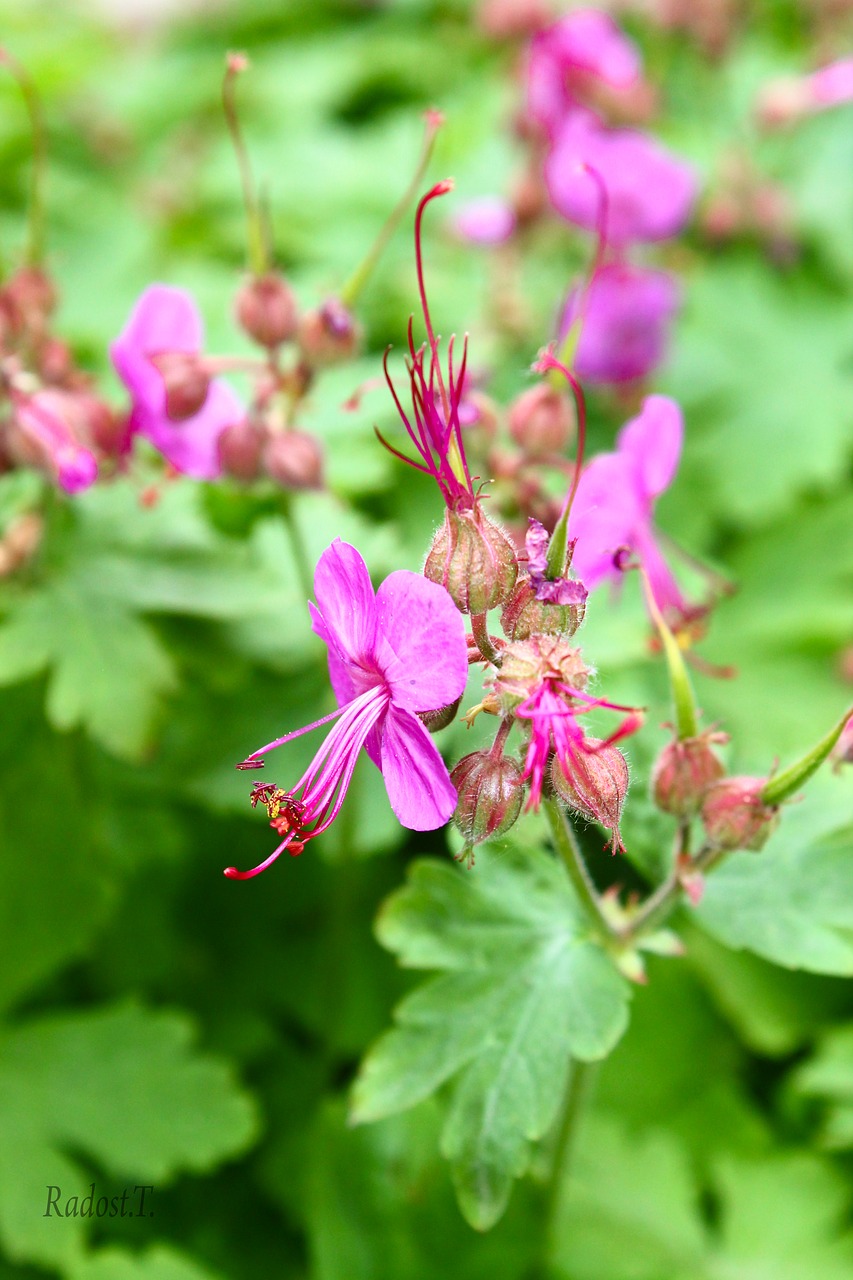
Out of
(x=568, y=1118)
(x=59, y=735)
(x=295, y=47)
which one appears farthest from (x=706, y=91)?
(x=568, y=1118)

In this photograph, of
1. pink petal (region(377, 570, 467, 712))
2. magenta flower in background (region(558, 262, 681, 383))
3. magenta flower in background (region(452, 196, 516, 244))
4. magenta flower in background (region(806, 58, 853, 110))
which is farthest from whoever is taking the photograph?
magenta flower in background (region(558, 262, 681, 383))

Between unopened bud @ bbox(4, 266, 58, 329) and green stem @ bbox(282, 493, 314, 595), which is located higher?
unopened bud @ bbox(4, 266, 58, 329)

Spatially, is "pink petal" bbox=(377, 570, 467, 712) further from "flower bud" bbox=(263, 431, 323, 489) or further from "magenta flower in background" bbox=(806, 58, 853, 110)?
"magenta flower in background" bbox=(806, 58, 853, 110)

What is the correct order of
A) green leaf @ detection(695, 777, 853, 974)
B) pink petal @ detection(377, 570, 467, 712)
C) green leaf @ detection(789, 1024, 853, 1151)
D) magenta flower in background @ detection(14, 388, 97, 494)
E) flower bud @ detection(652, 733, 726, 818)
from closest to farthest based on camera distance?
pink petal @ detection(377, 570, 467, 712) → flower bud @ detection(652, 733, 726, 818) → green leaf @ detection(695, 777, 853, 974) → magenta flower in background @ detection(14, 388, 97, 494) → green leaf @ detection(789, 1024, 853, 1151)

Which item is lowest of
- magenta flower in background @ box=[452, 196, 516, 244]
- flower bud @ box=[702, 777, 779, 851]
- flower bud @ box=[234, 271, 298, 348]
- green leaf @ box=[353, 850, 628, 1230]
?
green leaf @ box=[353, 850, 628, 1230]

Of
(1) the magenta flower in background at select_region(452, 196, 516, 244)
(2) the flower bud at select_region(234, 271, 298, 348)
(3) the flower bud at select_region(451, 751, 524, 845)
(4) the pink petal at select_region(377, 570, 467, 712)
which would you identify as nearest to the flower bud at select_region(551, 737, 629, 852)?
(3) the flower bud at select_region(451, 751, 524, 845)

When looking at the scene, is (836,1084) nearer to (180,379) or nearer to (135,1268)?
(135,1268)

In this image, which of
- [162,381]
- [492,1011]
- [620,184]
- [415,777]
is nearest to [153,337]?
[162,381]

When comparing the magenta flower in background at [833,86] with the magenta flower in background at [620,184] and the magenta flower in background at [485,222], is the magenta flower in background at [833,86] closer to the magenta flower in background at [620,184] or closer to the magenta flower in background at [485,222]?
the magenta flower in background at [620,184]

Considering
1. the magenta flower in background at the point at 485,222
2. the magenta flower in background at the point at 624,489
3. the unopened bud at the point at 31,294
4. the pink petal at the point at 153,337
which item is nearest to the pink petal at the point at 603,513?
the magenta flower in background at the point at 624,489
